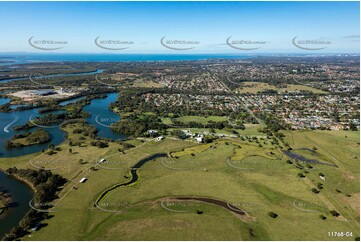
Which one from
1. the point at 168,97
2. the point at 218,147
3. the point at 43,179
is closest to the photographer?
the point at 43,179

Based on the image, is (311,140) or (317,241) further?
(311,140)

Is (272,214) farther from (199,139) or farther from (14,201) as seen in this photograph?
(14,201)

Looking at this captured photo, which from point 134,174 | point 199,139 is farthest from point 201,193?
point 199,139

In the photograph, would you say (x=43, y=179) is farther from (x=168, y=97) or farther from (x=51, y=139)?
(x=168, y=97)

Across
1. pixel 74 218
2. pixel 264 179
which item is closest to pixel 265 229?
pixel 264 179

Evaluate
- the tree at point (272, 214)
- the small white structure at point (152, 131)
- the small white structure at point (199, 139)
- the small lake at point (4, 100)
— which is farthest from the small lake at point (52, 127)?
the tree at point (272, 214)

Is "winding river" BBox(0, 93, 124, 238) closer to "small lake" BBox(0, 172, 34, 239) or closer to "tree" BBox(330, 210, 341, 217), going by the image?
"small lake" BBox(0, 172, 34, 239)
